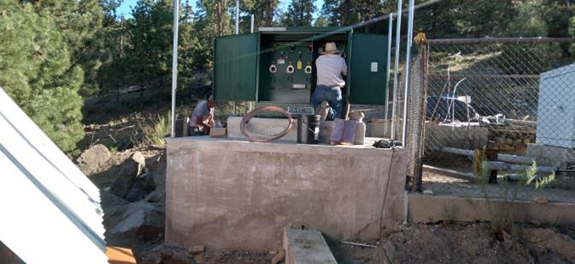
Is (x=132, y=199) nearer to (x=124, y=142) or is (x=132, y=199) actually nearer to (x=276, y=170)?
(x=276, y=170)

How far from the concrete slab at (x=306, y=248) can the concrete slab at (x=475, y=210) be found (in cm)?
131

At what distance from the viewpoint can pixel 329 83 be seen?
8.17 m

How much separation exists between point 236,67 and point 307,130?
2306mm

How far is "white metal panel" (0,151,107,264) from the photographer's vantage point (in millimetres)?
2553

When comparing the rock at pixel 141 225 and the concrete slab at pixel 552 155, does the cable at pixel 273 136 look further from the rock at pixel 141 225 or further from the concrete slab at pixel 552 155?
the concrete slab at pixel 552 155

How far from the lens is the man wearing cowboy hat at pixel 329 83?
26.7 feet

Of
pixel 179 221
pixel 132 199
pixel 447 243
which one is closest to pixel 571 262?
pixel 447 243

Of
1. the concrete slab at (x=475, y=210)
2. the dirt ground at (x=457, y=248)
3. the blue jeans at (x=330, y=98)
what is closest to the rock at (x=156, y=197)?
the dirt ground at (x=457, y=248)

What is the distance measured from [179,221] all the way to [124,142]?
657 inches

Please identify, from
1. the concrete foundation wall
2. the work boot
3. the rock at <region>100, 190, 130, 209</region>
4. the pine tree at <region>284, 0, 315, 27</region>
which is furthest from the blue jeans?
the pine tree at <region>284, 0, 315, 27</region>

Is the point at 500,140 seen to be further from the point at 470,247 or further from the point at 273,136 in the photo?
the point at 273,136

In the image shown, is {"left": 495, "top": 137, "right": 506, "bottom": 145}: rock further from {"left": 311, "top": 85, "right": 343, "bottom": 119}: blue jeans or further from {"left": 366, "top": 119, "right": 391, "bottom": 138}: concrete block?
{"left": 311, "top": 85, "right": 343, "bottom": 119}: blue jeans

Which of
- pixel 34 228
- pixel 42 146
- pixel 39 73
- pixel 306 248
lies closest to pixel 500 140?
pixel 306 248

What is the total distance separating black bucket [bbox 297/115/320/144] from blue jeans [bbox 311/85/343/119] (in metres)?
0.94
